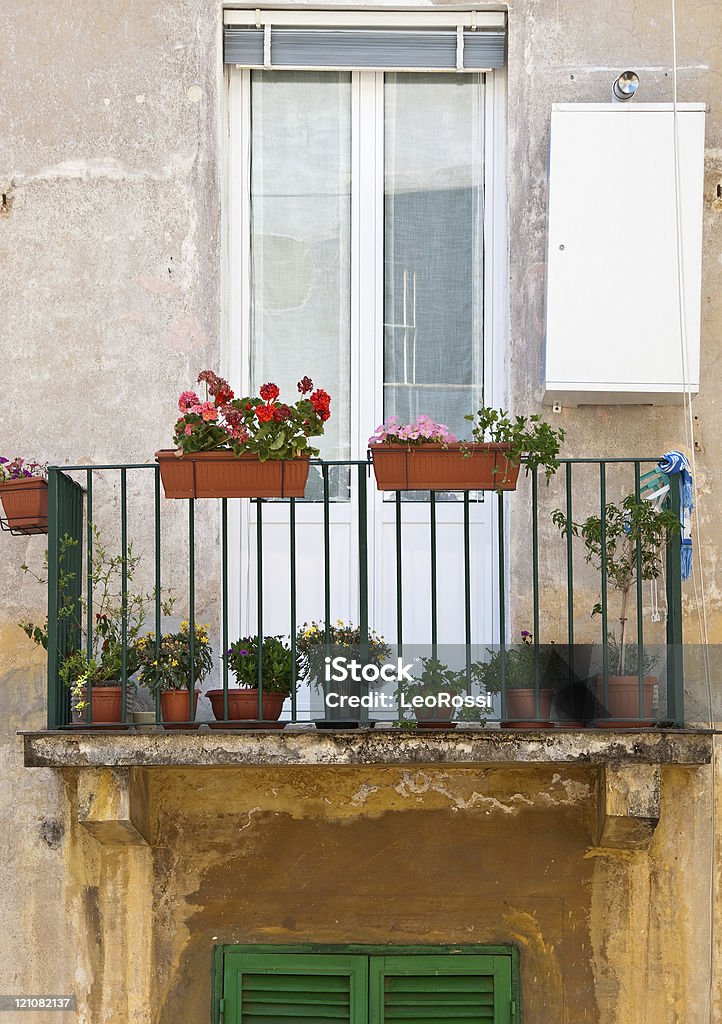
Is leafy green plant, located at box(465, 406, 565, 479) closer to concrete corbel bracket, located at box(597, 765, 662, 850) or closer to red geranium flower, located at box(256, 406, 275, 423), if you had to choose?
red geranium flower, located at box(256, 406, 275, 423)

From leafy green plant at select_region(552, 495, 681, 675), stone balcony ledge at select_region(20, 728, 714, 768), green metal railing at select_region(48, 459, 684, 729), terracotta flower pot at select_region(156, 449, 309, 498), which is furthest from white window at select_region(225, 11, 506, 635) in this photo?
stone balcony ledge at select_region(20, 728, 714, 768)

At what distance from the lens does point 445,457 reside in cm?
591

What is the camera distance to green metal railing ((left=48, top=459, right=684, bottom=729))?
5938 mm

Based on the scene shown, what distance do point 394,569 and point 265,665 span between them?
1.00 m

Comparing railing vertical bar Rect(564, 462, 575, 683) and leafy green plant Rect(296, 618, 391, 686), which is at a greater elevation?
railing vertical bar Rect(564, 462, 575, 683)

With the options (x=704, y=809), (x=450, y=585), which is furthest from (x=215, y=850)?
(x=704, y=809)

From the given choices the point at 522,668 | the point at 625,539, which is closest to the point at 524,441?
the point at 625,539

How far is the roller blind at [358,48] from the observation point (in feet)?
22.7

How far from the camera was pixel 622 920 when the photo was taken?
6.28 metres

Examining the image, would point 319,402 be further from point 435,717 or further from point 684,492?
point 684,492

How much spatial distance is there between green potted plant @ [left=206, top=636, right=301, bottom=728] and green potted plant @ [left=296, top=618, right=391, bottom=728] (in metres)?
0.08

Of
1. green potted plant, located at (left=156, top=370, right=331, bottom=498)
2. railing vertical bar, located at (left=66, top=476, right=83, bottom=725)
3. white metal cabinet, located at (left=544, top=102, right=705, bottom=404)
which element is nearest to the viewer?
green potted plant, located at (left=156, top=370, right=331, bottom=498)

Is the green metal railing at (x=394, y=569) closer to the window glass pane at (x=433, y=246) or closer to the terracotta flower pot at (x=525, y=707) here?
the terracotta flower pot at (x=525, y=707)

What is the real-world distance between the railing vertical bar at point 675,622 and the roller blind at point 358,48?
2.28 meters
